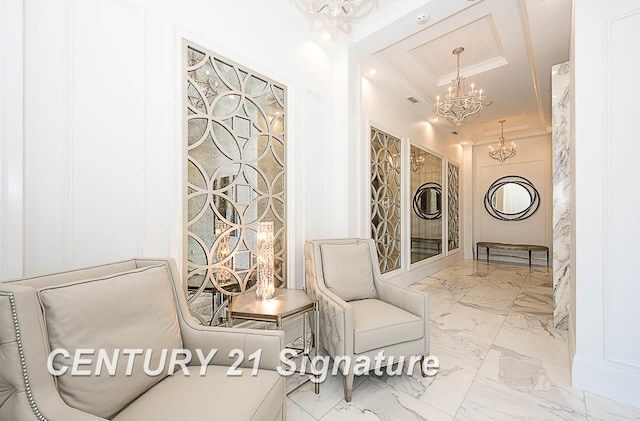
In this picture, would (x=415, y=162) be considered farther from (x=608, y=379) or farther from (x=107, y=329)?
(x=107, y=329)

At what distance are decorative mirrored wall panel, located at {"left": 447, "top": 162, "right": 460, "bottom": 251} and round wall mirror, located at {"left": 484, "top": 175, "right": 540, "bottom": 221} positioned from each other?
3.01ft

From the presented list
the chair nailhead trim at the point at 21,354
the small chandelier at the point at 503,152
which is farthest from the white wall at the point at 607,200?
the small chandelier at the point at 503,152

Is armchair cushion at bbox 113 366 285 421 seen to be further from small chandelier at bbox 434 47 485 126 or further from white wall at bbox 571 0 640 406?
small chandelier at bbox 434 47 485 126

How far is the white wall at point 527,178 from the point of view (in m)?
6.01

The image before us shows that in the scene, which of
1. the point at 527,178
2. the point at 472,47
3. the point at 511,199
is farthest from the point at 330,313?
the point at 527,178

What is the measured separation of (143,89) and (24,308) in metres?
1.31

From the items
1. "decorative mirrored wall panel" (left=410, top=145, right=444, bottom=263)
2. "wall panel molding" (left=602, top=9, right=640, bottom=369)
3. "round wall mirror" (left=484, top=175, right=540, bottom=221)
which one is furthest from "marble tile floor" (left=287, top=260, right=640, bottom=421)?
"round wall mirror" (left=484, top=175, right=540, bottom=221)

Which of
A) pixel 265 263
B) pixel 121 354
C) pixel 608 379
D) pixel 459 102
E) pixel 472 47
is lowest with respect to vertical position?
pixel 608 379

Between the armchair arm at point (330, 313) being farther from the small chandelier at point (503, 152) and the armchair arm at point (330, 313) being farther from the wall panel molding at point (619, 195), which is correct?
the small chandelier at point (503, 152)

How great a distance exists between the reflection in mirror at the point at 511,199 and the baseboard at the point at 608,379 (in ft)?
17.5

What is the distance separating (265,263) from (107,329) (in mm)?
1039

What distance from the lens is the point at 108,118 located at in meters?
1.57

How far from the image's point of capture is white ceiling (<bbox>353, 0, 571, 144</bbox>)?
2.50 m

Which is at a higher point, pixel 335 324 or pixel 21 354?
pixel 21 354
